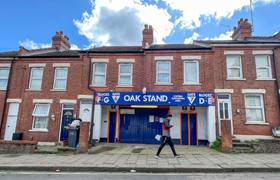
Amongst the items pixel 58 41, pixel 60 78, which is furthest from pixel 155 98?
pixel 58 41

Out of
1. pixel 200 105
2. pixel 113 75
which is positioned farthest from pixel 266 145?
pixel 113 75

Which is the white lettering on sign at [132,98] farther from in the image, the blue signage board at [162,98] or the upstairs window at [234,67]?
the upstairs window at [234,67]

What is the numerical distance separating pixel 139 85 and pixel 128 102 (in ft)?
4.85

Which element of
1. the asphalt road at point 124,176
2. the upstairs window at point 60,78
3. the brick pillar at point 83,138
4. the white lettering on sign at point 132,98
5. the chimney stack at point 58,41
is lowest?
the asphalt road at point 124,176

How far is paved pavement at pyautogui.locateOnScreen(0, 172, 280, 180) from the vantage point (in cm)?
522

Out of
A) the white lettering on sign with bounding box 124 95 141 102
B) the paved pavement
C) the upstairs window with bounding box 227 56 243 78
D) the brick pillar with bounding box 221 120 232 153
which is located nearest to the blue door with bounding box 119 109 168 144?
the white lettering on sign with bounding box 124 95 141 102

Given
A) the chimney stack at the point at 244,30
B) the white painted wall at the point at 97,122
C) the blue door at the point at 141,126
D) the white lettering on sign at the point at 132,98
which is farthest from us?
the chimney stack at the point at 244,30

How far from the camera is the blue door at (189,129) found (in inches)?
445

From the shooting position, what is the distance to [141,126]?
11.8 m

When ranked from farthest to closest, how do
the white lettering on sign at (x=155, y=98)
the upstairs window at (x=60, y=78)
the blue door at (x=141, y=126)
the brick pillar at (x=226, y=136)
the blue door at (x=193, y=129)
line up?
1. the upstairs window at (x=60, y=78)
2. the blue door at (x=141, y=126)
3. the blue door at (x=193, y=129)
4. the white lettering on sign at (x=155, y=98)
5. the brick pillar at (x=226, y=136)

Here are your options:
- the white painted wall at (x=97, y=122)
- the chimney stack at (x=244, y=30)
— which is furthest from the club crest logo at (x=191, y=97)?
the chimney stack at (x=244, y=30)

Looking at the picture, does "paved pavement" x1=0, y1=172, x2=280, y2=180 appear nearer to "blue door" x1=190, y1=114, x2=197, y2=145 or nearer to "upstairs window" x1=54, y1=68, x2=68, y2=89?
"blue door" x1=190, y1=114, x2=197, y2=145

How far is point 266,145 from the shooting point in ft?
27.8

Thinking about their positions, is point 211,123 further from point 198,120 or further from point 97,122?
point 97,122
